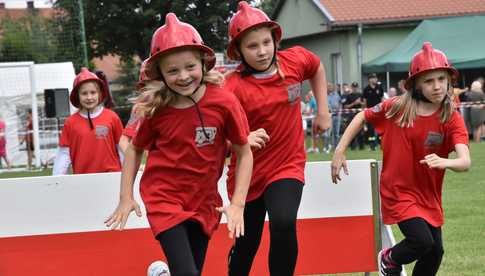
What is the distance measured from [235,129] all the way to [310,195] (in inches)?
70.8

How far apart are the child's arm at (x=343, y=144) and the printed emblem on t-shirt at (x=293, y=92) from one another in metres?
0.55

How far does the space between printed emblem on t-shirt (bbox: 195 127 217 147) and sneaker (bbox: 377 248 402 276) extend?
207cm

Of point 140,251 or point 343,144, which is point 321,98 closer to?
point 343,144

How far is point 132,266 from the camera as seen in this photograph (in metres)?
6.73

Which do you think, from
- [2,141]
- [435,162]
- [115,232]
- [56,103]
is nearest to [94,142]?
[115,232]

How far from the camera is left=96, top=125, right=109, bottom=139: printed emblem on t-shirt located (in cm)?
865

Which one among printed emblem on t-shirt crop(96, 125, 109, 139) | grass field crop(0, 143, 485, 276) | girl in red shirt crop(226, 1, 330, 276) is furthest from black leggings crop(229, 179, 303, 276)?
printed emblem on t-shirt crop(96, 125, 109, 139)

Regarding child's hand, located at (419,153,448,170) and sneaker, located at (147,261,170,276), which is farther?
sneaker, located at (147,261,170,276)

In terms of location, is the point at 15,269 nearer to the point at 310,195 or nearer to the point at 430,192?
the point at 310,195

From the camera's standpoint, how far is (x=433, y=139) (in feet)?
20.8

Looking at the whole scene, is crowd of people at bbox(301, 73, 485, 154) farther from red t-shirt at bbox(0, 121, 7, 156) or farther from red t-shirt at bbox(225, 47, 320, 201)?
red t-shirt at bbox(225, 47, 320, 201)

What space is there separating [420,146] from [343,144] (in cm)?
58

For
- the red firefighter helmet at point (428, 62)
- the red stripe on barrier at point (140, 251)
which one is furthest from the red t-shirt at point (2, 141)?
the red firefighter helmet at point (428, 62)

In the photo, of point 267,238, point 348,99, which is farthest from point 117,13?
point 267,238
